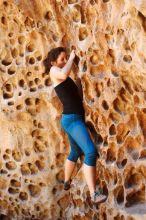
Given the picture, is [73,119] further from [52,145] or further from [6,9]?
[6,9]

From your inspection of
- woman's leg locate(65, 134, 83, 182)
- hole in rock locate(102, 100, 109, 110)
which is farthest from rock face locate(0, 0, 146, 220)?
woman's leg locate(65, 134, 83, 182)

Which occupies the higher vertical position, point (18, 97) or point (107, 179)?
point (18, 97)

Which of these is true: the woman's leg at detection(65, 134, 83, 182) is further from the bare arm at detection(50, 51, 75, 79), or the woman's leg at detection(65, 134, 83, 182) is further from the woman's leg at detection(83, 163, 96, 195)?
the bare arm at detection(50, 51, 75, 79)

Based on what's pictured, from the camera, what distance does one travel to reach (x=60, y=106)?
4297 millimetres

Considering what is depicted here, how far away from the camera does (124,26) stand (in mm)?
3230

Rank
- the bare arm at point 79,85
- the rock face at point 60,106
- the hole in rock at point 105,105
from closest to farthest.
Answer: the rock face at point 60,106 → the hole in rock at point 105,105 → the bare arm at point 79,85

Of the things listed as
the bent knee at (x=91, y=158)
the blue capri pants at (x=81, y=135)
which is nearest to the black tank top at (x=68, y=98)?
the blue capri pants at (x=81, y=135)

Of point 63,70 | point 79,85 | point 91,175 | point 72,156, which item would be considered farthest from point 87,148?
point 79,85

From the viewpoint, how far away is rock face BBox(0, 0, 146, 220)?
11.1 ft

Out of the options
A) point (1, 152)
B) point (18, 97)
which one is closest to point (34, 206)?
point (1, 152)

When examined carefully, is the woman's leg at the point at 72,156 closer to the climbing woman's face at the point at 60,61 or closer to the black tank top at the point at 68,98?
the black tank top at the point at 68,98

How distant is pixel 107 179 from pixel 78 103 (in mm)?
625

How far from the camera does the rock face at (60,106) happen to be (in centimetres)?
340

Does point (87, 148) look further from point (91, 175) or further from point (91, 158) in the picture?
point (91, 175)
